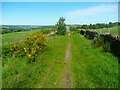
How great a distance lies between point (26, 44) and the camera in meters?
9.97

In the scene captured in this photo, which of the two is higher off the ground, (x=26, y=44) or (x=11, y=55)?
(x=26, y=44)

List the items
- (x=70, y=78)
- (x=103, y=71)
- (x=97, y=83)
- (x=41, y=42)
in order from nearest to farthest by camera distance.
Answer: (x=97, y=83) → (x=70, y=78) → (x=103, y=71) → (x=41, y=42)

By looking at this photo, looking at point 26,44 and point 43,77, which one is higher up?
point 26,44

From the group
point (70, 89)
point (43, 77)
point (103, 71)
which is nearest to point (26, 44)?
point (43, 77)

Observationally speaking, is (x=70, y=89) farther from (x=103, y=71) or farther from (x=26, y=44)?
(x=26, y=44)

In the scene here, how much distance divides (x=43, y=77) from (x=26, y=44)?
558 cm

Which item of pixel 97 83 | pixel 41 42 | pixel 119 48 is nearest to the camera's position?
pixel 97 83

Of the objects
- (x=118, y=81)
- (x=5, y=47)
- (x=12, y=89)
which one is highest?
(x=5, y=47)

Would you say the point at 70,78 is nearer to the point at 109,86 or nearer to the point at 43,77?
the point at 43,77

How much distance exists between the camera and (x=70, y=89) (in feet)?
14.4

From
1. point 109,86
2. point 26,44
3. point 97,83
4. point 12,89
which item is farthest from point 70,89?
point 26,44

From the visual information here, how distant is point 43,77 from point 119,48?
6617 mm

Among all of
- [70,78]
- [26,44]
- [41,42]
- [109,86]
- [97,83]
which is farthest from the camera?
[41,42]

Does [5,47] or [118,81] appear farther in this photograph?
[5,47]
